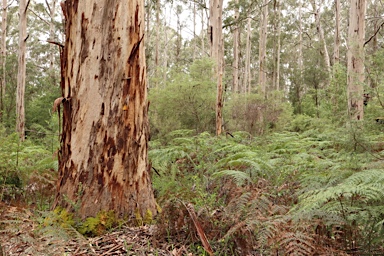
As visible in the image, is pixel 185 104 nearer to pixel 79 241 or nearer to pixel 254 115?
pixel 254 115

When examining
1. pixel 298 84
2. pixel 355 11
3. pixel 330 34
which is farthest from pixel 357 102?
pixel 330 34

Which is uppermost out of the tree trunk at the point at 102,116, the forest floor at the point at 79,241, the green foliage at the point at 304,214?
the tree trunk at the point at 102,116

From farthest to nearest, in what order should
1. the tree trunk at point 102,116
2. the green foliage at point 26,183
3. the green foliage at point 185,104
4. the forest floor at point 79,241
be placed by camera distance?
the green foliage at point 185,104, the green foliage at point 26,183, the tree trunk at point 102,116, the forest floor at point 79,241

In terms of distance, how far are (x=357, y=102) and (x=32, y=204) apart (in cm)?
725

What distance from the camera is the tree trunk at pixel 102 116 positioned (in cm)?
260

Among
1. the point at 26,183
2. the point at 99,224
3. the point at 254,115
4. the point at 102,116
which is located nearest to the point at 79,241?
the point at 99,224

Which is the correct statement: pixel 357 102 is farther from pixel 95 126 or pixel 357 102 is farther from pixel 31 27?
pixel 31 27

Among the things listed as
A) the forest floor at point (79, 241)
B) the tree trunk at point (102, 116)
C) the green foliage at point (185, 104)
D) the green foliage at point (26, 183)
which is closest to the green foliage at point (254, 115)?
the green foliage at point (185, 104)

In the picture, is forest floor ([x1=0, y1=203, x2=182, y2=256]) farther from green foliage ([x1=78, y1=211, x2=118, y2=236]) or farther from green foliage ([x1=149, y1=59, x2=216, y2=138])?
green foliage ([x1=149, y1=59, x2=216, y2=138])

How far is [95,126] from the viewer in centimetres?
263

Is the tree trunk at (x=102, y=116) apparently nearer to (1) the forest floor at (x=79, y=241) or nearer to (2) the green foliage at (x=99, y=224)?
(2) the green foliage at (x=99, y=224)

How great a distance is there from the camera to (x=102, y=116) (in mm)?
2639

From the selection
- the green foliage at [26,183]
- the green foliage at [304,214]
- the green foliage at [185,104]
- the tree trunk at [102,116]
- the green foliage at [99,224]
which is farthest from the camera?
the green foliage at [185,104]

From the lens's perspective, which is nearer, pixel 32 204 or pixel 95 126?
pixel 95 126
